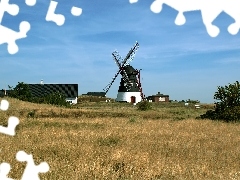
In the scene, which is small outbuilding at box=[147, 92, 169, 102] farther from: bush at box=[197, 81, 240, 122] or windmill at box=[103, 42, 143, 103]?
bush at box=[197, 81, 240, 122]

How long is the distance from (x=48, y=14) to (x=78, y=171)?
17.5 ft

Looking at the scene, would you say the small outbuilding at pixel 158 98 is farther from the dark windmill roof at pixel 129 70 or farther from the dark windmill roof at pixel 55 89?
the dark windmill roof at pixel 129 70

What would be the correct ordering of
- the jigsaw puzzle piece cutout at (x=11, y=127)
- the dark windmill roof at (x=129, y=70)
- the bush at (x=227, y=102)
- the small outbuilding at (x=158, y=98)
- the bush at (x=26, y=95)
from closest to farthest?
the jigsaw puzzle piece cutout at (x=11, y=127) → the bush at (x=227, y=102) → the bush at (x=26, y=95) → the dark windmill roof at (x=129, y=70) → the small outbuilding at (x=158, y=98)

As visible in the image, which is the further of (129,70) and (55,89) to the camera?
(55,89)

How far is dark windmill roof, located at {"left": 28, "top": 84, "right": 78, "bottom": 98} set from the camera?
333ft

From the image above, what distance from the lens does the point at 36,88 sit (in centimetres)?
10244

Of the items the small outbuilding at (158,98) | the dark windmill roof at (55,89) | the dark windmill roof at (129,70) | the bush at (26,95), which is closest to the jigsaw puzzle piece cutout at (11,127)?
the bush at (26,95)

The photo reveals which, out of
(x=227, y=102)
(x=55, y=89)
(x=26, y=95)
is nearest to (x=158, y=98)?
(x=55, y=89)

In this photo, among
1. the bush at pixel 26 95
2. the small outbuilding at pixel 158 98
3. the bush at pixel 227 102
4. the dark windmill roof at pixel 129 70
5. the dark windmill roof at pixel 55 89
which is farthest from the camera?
the small outbuilding at pixel 158 98

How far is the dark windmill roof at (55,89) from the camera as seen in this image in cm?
10156

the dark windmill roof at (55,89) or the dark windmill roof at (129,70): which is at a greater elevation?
the dark windmill roof at (129,70)

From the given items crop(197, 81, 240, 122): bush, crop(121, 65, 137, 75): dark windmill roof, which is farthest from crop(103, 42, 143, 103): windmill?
crop(197, 81, 240, 122): bush

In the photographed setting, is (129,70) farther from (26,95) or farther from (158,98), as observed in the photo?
(158,98)

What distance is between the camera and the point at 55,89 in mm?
103000
